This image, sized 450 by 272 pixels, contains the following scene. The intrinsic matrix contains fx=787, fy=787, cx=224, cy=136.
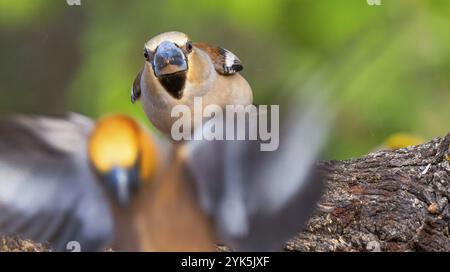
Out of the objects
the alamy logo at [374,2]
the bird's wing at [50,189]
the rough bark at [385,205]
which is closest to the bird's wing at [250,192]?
the rough bark at [385,205]

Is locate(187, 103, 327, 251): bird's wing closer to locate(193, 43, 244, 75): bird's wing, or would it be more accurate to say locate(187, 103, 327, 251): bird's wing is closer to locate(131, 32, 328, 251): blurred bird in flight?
locate(131, 32, 328, 251): blurred bird in flight

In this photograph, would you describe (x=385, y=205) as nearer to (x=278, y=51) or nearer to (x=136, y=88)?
(x=278, y=51)

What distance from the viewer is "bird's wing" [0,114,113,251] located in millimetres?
2045

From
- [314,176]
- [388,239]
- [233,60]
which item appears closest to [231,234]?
[314,176]

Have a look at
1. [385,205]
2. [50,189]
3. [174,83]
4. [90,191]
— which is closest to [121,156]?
[90,191]

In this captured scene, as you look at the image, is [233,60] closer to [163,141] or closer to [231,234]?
[163,141]

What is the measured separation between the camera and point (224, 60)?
2604 mm

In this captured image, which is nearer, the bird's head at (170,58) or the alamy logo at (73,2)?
the bird's head at (170,58)

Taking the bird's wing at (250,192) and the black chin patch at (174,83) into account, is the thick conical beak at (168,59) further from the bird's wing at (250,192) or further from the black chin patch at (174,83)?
the bird's wing at (250,192)

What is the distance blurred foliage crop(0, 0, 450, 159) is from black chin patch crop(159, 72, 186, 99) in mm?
108

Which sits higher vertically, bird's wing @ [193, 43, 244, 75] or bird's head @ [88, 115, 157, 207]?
bird's wing @ [193, 43, 244, 75]

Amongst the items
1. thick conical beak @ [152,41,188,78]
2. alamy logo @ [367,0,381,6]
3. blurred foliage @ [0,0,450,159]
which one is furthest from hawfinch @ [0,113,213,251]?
alamy logo @ [367,0,381,6]

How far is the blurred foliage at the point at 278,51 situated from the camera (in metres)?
2.59

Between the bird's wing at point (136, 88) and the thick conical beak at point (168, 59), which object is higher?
the thick conical beak at point (168, 59)
